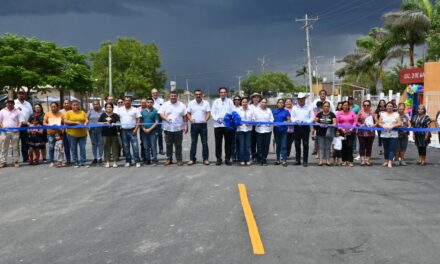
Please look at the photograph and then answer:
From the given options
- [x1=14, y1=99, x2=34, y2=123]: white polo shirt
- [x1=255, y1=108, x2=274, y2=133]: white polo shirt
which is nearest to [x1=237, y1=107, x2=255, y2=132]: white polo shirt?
[x1=255, y1=108, x2=274, y2=133]: white polo shirt

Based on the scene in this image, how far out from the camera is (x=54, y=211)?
6949 mm

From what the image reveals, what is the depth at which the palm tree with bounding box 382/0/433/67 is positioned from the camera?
2984 centimetres

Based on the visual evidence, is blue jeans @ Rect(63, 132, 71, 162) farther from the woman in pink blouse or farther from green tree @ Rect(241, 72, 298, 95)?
green tree @ Rect(241, 72, 298, 95)

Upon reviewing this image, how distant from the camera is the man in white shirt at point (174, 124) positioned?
11.4 meters

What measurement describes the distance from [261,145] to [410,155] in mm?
5356

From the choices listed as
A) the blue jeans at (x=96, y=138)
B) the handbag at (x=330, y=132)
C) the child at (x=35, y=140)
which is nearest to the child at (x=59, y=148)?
the child at (x=35, y=140)

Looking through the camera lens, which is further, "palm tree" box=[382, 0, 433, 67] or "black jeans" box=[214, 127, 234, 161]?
"palm tree" box=[382, 0, 433, 67]

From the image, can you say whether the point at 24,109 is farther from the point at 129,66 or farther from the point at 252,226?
the point at 129,66

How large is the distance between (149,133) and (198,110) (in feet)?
4.59

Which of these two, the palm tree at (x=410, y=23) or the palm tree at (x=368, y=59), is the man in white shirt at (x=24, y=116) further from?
the palm tree at (x=368, y=59)

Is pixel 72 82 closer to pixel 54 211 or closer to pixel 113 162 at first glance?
pixel 113 162

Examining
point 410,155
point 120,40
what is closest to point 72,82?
point 410,155

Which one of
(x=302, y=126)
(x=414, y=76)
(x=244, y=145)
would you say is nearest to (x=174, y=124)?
(x=244, y=145)

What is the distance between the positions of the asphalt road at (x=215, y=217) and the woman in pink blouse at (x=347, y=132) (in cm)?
106
